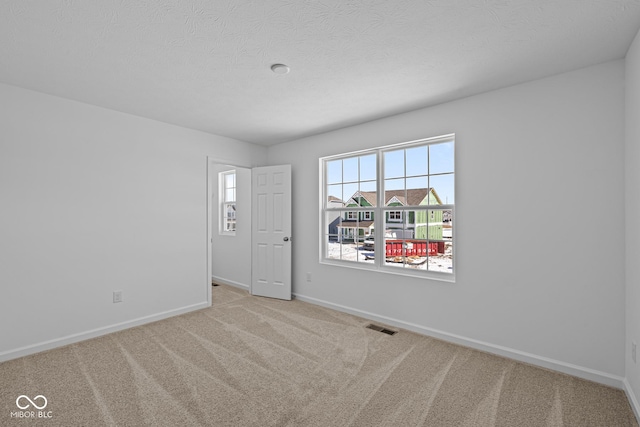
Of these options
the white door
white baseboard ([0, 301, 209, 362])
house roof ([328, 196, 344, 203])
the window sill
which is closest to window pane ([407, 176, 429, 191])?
the window sill

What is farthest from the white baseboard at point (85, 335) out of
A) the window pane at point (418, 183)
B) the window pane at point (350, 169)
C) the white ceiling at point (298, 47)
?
the window pane at point (418, 183)

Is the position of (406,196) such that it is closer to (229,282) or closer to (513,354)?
(513,354)

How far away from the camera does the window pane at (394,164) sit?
3.59 meters

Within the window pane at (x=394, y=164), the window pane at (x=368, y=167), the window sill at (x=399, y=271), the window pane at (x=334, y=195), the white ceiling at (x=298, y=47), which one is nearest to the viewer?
the white ceiling at (x=298, y=47)

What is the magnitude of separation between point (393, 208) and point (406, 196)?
0.22m

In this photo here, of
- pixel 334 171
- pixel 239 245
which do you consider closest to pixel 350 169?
pixel 334 171

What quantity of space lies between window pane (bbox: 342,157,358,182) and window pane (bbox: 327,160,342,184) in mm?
69

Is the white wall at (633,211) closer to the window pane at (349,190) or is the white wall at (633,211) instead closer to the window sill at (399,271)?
the window sill at (399,271)

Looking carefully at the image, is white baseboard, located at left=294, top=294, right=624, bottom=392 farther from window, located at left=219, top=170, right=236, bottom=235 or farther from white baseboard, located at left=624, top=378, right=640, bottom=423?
window, located at left=219, top=170, right=236, bottom=235

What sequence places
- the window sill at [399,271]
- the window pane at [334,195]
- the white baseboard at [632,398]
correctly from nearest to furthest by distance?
1. the white baseboard at [632,398]
2. the window sill at [399,271]
3. the window pane at [334,195]

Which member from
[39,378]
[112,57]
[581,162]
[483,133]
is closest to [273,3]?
[112,57]

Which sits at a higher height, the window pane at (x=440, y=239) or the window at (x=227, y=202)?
the window at (x=227, y=202)

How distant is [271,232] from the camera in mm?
4695

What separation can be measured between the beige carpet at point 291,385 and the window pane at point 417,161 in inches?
72.4
